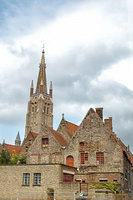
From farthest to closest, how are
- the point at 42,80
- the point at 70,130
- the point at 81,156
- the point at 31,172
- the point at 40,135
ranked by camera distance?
the point at 42,80
the point at 70,130
the point at 40,135
the point at 81,156
the point at 31,172

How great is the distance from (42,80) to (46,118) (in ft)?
66.0

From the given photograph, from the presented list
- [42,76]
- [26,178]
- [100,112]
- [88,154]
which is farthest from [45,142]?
[42,76]

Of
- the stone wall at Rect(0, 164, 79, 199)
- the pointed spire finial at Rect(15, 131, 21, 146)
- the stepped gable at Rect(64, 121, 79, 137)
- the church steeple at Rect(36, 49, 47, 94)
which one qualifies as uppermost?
the church steeple at Rect(36, 49, 47, 94)

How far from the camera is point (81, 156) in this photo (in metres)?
40.1

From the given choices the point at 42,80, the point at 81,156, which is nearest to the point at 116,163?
the point at 81,156

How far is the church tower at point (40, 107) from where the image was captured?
123812 millimetres

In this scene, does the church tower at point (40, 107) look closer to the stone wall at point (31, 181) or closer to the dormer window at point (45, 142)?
the dormer window at point (45, 142)

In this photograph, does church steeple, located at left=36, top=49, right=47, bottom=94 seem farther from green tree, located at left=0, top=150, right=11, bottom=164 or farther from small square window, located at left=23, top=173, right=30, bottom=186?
small square window, located at left=23, top=173, right=30, bottom=186

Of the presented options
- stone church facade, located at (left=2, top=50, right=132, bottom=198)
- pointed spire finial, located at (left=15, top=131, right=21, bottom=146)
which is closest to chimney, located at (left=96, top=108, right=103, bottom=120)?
stone church facade, located at (left=2, top=50, right=132, bottom=198)

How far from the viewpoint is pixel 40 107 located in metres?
126

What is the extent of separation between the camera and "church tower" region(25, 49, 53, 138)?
124 metres

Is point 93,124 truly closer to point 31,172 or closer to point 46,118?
point 31,172

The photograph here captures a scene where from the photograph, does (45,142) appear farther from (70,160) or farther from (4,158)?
(4,158)

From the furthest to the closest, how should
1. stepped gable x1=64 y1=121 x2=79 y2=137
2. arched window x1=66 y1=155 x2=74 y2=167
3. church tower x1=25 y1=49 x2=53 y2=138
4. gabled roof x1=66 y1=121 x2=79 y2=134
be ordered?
1. church tower x1=25 y1=49 x2=53 y2=138
2. gabled roof x1=66 y1=121 x2=79 y2=134
3. stepped gable x1=64 y1=121 x2=79 y2=137
4. arched window x1=66 y1=155 x2=74 y2=167
